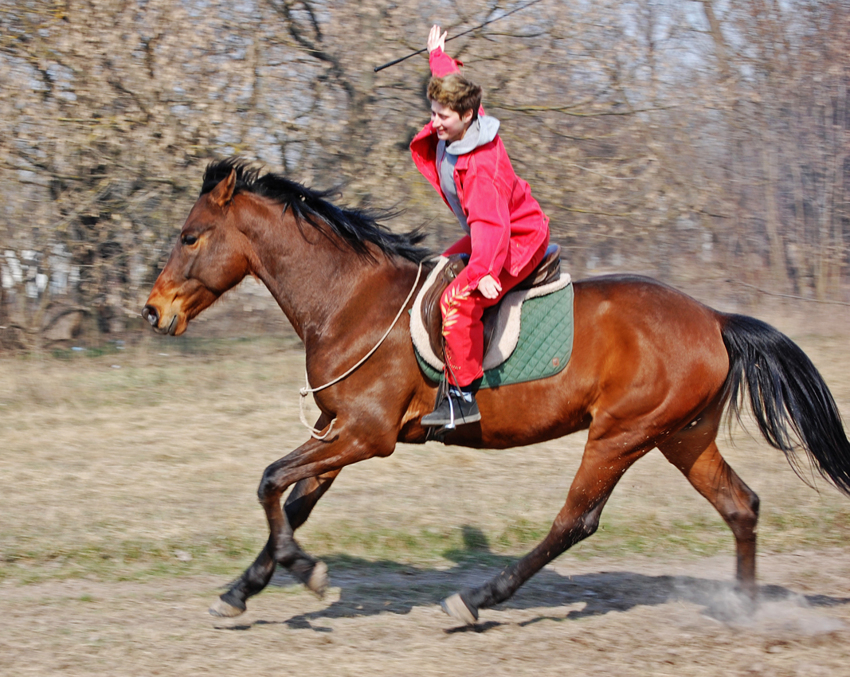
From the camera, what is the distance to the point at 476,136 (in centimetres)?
376

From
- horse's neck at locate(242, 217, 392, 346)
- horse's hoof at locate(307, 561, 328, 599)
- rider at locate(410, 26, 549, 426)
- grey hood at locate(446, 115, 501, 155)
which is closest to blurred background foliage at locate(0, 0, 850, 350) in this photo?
horse's neck at locate(242, 217, 392, 346)

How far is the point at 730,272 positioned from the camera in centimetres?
1334

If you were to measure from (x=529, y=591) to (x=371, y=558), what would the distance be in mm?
1036

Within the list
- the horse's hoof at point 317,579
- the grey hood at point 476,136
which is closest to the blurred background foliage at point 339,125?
the grey hood at point 476,136

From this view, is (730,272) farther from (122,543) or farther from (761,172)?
(122,543)

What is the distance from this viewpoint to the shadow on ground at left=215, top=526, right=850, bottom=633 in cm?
441

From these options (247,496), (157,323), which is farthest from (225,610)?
(247,496)

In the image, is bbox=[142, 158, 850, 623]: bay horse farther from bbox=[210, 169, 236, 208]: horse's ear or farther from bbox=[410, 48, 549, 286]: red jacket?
bbox=[410, 48, 549, 286]: red jacket

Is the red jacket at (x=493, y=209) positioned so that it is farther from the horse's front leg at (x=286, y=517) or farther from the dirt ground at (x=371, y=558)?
the dirt ground at (x=371, y=558)

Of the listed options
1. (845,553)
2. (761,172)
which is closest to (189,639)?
(845,553)

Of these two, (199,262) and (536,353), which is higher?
(199,262)

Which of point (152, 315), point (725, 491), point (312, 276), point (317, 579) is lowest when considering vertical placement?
point (317, 579)

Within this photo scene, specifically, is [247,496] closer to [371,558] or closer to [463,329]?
[371,558]

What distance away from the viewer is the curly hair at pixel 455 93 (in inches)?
147
